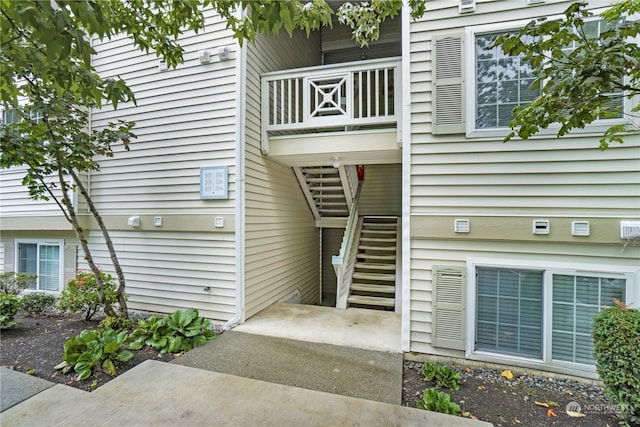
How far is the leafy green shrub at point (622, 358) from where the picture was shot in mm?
2121

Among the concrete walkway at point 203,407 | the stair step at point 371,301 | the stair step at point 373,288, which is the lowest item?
the concrete walkway at point 203,407

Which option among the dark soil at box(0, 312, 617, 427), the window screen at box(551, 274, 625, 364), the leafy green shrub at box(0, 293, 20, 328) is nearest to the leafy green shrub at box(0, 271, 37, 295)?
the leafy green shrub at box(0, 293, 20, 328)

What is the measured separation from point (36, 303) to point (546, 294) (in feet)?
23.7

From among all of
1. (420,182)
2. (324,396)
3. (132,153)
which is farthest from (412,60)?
(132,153)

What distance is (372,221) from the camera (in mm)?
6926

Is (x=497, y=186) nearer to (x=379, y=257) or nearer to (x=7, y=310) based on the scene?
(x=379, y=257)

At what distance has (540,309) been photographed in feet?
10.0

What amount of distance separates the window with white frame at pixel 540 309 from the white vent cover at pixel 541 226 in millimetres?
410

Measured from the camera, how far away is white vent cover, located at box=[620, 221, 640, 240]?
2.74 meters

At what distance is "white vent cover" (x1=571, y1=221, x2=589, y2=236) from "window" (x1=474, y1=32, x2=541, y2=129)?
1.24m

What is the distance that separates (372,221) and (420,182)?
3.61m

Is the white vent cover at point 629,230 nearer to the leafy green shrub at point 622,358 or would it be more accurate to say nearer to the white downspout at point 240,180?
the leafy green shrub at point 622,358

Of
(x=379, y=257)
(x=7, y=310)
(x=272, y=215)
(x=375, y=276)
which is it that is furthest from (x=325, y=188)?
(x=7, y=310)

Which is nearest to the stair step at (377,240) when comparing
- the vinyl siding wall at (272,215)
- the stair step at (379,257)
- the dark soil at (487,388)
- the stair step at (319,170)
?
the stair step at (379,257)
